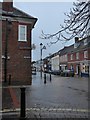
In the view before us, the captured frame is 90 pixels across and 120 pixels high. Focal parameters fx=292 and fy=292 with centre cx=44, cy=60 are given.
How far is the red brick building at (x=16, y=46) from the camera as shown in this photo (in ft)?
92.3

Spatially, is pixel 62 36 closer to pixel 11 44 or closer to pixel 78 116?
pixel 78 116

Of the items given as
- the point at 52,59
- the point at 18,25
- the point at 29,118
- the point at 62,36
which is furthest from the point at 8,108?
the point at 52,59

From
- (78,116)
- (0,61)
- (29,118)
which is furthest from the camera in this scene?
(0,61)

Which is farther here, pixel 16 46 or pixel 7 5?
pixel 16 46

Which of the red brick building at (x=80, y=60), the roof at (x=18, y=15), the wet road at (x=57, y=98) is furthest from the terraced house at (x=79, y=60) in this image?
the wet road at (x=57, y=98)

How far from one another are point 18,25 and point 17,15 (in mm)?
Result: 1003

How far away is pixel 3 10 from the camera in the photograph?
94.0 ft

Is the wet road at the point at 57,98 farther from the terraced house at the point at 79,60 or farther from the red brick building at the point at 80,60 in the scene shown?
the red brick building at the point at 80,60

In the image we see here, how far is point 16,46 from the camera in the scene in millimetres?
28938

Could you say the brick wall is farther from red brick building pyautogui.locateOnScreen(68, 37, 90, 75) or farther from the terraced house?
red brick building pyautogui.locateOnScreen(68, 37, 90, 75)

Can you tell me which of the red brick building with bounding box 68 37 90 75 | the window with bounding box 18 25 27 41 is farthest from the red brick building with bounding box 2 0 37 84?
the red brick building with bounding box 68 37 90 75

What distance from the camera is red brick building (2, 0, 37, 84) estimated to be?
92.3 feet

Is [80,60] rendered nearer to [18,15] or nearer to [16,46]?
[18,15]

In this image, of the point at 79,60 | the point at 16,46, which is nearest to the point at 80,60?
the point at 79,60
